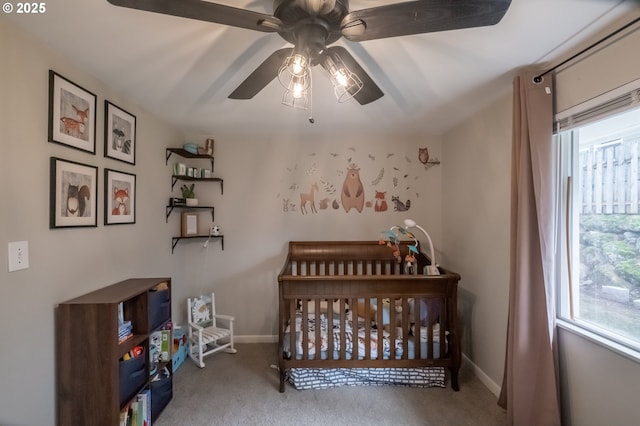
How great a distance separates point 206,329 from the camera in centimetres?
280

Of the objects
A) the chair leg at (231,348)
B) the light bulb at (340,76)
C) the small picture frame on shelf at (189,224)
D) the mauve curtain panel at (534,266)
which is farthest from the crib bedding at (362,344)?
the light bulb at (340,76)

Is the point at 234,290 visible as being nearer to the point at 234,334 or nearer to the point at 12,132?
the point at 234,334

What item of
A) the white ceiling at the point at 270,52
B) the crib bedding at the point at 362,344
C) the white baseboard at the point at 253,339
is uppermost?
the white ceiling at the point at 270,52

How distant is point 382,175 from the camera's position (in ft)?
10.3

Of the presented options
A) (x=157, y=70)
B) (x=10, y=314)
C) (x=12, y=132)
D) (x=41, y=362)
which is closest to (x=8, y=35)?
(x=12, y=132)

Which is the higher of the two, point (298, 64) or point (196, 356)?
point (298, 64)

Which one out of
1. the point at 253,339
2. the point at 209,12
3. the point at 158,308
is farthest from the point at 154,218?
the point at 209,12

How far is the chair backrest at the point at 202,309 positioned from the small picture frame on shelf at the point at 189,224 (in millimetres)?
665

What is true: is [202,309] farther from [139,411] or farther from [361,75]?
[361,75]

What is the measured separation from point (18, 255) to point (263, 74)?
1.45 meters

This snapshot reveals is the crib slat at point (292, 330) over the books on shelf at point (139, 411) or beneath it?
over

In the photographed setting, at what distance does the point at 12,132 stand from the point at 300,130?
2.14 m

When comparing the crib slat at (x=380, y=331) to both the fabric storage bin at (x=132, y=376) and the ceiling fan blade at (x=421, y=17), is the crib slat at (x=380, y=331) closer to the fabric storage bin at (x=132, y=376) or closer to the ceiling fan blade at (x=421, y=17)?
the fabric storage bin at (x=132, y=376)

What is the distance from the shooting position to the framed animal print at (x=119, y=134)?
1.91m
